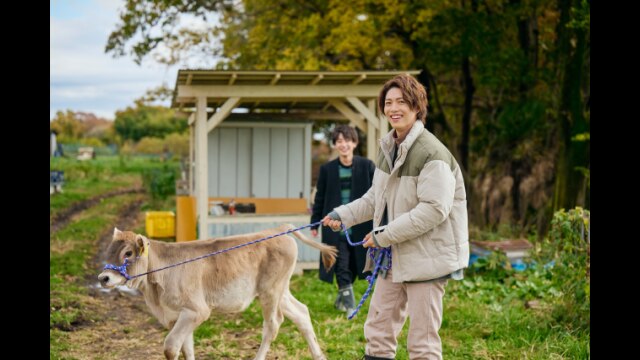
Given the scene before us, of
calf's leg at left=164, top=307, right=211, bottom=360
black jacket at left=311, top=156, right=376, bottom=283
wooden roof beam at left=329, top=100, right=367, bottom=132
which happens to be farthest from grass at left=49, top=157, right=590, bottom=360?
wooden roof beam at left=329, top=100, right=367, bottom=132

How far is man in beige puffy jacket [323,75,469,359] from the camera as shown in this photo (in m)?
4.62

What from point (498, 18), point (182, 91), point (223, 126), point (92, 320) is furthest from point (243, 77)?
point (498, 18)

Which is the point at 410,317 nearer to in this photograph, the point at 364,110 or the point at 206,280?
the point at 206,280

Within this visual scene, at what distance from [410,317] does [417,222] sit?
25.4 inches

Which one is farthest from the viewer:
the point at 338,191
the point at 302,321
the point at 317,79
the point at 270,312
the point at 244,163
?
the point at 244,163

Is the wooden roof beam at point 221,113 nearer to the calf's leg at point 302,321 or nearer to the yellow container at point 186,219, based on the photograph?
the yellow container at point 186,219

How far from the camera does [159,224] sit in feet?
47.0

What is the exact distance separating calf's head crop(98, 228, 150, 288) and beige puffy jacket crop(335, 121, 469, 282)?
2.00m

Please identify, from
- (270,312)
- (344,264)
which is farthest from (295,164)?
(270,312)

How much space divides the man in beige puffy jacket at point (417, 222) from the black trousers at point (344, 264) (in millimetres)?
3686

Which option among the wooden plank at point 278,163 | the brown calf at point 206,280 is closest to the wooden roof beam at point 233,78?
the wooden plank at point 278,163
